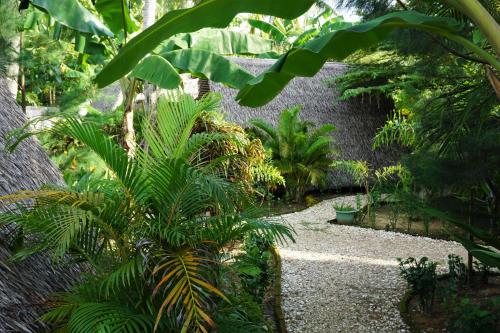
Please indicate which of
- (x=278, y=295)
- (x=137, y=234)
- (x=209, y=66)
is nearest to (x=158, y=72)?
(x=209, y=66)

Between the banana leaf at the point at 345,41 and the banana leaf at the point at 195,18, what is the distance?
7.6 inches

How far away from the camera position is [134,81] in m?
7.69

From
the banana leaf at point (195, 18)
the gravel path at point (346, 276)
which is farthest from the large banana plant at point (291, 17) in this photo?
the gravel path at point (346, 276)

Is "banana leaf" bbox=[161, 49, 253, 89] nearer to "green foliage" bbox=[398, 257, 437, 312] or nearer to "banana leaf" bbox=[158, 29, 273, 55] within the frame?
"banana leaf" bbox=[158, 29, 273, 55]

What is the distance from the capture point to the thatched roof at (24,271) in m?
2.59

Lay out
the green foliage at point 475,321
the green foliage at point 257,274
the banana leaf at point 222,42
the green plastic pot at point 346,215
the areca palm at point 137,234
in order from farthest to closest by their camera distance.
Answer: the green plastic pot at point 346,215, the banana leaf at point 222,42, the green foliage at point 257,274, the green foliage at point 475,321, the areca palm at point 137,234

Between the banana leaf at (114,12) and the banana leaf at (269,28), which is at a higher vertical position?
the banana leaf at (269,28)

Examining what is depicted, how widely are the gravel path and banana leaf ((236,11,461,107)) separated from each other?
2.55 metres

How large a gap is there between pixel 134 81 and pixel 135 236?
498 centimetres

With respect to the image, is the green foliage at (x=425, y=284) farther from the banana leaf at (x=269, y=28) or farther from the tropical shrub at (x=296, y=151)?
the banana leaf at (x=269, y=28)

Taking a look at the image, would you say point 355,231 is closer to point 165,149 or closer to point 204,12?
point 165,149

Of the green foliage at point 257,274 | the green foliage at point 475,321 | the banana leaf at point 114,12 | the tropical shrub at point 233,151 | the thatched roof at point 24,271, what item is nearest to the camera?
the thatched roof at point 24,271

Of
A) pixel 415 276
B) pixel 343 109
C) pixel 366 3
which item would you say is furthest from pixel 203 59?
pixel 343 109

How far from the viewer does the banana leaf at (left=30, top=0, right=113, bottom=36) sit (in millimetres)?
6133
